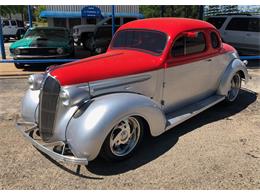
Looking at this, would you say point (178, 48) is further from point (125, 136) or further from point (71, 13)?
point (71, 13)

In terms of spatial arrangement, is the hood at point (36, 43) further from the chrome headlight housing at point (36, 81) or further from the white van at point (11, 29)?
the white van at point (11, 29)

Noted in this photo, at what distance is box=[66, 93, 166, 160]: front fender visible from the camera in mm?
3090

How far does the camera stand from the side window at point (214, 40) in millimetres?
5184

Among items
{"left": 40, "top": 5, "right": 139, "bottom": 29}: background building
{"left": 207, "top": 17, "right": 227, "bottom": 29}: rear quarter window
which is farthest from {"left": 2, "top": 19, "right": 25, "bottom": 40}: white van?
{"left": 207, "top": 17, "right": 227, "bottom": 29}: rear quarter window

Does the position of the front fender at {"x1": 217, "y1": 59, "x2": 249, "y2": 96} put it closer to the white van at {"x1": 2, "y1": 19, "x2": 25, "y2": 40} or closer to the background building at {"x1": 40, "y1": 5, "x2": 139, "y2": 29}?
the background building at {"x1": 40, "y1": 5, "x2": 139, "y2": 29}

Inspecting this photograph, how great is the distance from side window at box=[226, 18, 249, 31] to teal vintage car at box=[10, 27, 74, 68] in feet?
23.1

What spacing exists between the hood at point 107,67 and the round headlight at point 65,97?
0.37ft

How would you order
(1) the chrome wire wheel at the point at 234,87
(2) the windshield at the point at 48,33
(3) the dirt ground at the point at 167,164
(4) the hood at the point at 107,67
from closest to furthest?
1. (3) the dirt ground at the point at 167,164
2. (4) the hood at the point at 107,67
3. (1) the chrome wire wheel at the point at 234,87
4. (2) the windshield at the point at 48,33

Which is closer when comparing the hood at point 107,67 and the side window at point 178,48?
the hood at point 107,67

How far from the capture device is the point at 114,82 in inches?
142

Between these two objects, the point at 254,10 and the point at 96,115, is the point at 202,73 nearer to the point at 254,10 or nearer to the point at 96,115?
the point at 96,115

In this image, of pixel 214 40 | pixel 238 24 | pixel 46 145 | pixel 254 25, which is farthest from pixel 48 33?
pixel 254 25

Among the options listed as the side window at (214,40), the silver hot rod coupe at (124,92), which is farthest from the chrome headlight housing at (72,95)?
the side window at (214,40)

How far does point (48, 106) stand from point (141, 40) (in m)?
1.97
